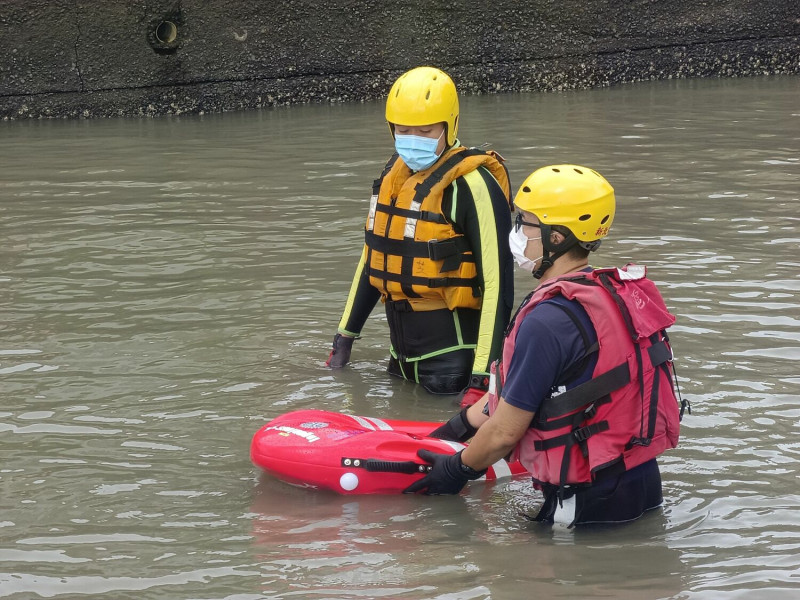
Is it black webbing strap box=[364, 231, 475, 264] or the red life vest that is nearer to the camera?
the red life vest

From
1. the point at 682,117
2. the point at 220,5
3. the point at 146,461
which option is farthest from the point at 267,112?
the point at 146,461

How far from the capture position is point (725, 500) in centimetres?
392

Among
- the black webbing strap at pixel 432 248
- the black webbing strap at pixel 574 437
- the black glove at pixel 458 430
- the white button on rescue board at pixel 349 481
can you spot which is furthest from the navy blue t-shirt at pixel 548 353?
the black webbing strap at pixel 432 248

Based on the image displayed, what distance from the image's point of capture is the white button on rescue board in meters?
4.07

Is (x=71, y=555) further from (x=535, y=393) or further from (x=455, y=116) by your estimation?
(x=455, y=116)

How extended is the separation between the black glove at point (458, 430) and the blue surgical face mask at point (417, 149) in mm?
1184

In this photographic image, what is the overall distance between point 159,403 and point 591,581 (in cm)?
239

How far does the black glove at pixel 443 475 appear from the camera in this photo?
146 inches

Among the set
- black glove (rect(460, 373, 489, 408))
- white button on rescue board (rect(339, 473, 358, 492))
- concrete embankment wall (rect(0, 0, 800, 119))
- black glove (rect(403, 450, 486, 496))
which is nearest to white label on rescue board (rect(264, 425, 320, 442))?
white button on rescue board (rect(339, 473, 358, 492))

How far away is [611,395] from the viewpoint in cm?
339

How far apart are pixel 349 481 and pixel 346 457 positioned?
0.09m

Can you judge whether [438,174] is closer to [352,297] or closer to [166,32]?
[352,297]

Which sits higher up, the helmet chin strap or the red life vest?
the helmet chin strap

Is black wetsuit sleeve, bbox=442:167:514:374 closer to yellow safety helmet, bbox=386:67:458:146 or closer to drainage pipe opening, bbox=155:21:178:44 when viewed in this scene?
yellow safety helmet, bbox=386:67:458:146
